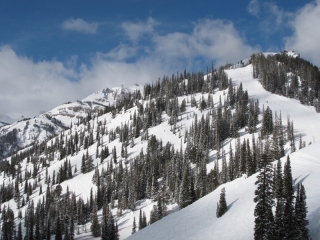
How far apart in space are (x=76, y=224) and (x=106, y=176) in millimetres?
34334

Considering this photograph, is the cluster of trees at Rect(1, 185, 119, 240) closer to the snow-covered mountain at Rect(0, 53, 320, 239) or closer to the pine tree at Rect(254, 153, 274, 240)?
the snow-covered mountain at Rect(0, 53, 320, 239)

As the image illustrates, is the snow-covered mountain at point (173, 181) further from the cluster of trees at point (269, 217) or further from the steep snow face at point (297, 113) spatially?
the cluster of trees at point (269, 217)

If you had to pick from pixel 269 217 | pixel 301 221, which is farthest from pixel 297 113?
pixel 269 217

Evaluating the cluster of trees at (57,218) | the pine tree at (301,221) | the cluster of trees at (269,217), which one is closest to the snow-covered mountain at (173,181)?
the cluster of trees at (57,218)

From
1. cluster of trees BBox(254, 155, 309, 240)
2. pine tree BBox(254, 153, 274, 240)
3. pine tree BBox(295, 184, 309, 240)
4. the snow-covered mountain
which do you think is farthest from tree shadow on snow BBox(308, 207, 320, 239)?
pine tree BBox(254, 153, 274, 240)

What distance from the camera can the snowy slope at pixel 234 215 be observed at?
4294 centimetres

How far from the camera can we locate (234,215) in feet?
164

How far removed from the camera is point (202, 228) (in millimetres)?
50906

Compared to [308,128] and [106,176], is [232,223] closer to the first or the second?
[308,128]

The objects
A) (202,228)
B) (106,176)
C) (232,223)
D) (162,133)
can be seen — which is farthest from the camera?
(162,133)

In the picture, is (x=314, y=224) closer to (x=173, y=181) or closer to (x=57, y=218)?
(x=173, y=181)

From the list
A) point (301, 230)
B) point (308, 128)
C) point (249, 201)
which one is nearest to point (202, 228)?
point (249, 201)

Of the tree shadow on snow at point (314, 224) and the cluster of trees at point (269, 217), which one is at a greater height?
Answer: the cluster of trees at point (269, 217)

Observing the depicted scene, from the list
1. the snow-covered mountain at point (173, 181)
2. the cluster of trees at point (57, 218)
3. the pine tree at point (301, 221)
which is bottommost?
the cluster of trees at point (57, 218)
